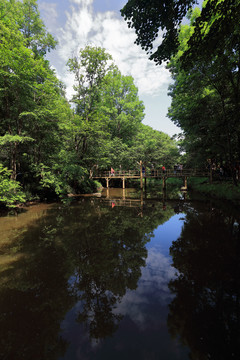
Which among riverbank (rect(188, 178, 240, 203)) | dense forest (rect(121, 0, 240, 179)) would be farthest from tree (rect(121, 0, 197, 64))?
riverbank (rect(188, 178, 240, 203))

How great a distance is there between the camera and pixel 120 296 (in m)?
3.60

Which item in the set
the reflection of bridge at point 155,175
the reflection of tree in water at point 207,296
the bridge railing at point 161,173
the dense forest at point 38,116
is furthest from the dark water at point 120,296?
the reflection of bridge at point 155,175

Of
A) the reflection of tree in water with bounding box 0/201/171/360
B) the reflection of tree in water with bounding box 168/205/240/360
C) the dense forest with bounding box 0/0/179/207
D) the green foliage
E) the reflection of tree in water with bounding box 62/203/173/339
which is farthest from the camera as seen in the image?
the dense forest with bounding box 0/0/179/207

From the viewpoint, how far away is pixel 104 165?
87.6ft

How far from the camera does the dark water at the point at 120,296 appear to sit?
8.02 feet

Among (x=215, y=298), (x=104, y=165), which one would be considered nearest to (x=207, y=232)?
(x=215, y=298)

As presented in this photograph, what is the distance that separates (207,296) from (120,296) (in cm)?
192

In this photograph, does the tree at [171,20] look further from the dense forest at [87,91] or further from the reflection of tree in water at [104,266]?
the reflection of tree in water at [104,266]

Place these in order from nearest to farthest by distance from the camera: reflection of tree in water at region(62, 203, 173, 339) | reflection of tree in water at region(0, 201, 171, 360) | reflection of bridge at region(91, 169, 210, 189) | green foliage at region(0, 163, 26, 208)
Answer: reflection of tree in water at region(0, 201, 171, 360)
reflection of tree in water at region(62, 203, 173, 339)
green foliage at region(0, 163, 26, 208)
reflection of bridge at region(91, 169, 210, 189)

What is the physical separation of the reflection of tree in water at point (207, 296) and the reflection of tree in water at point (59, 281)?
1.19 metres

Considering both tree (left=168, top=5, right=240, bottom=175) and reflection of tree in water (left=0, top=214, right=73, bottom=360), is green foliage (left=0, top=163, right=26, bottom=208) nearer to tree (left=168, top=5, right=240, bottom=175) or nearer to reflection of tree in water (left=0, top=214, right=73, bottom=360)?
reflection of tree in water (left=0, top=214, right=73, bottom=360)

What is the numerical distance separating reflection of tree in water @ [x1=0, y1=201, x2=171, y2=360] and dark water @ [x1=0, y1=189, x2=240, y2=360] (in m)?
0.02

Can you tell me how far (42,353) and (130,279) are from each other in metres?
2.35

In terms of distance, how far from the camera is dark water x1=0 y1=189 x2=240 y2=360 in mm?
2445
